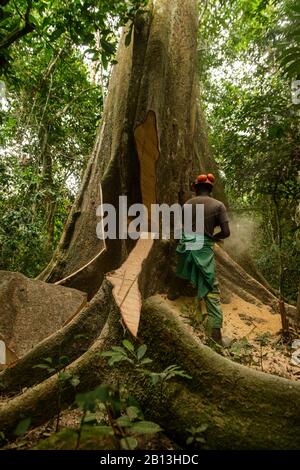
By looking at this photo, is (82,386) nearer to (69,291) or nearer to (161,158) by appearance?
(69,291)

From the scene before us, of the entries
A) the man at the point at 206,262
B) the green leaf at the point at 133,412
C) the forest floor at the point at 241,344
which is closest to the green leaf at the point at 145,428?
the green leaf at the point at 133,412

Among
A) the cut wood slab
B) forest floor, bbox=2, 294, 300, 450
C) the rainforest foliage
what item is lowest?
forest floor, bbox=2, 294, 300, 450

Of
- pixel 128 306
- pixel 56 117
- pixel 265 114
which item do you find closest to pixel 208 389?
pixel 128 306

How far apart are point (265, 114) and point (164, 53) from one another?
2.74 metres

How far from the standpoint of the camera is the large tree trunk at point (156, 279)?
2170 mm

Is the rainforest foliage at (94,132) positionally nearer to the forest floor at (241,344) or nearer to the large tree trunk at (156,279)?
the large tree trunk at (156,279)

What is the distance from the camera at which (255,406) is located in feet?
7.04

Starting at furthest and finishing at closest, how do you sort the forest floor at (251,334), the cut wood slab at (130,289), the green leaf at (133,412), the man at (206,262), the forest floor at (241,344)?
the man at (206,262) < the forest floor at (251,334) < the cut wood slab at (130,289) < the forest floor at (241,344) < the green leaf at (133,412)

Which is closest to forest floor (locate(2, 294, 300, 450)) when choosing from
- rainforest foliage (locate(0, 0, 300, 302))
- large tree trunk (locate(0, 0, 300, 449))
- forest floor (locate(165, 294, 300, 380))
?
forest floor (locate(165, 294, 300, 380))

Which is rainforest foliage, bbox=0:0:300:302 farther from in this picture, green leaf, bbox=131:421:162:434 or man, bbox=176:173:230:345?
green leaf, bbox=131:421:162:434

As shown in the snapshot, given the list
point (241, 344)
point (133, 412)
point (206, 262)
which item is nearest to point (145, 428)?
point (133, 412)

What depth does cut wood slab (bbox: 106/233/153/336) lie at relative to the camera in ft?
8.45

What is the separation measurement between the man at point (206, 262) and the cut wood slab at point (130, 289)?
0.78 metres

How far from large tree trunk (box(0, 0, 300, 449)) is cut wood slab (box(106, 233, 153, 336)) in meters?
0.06
